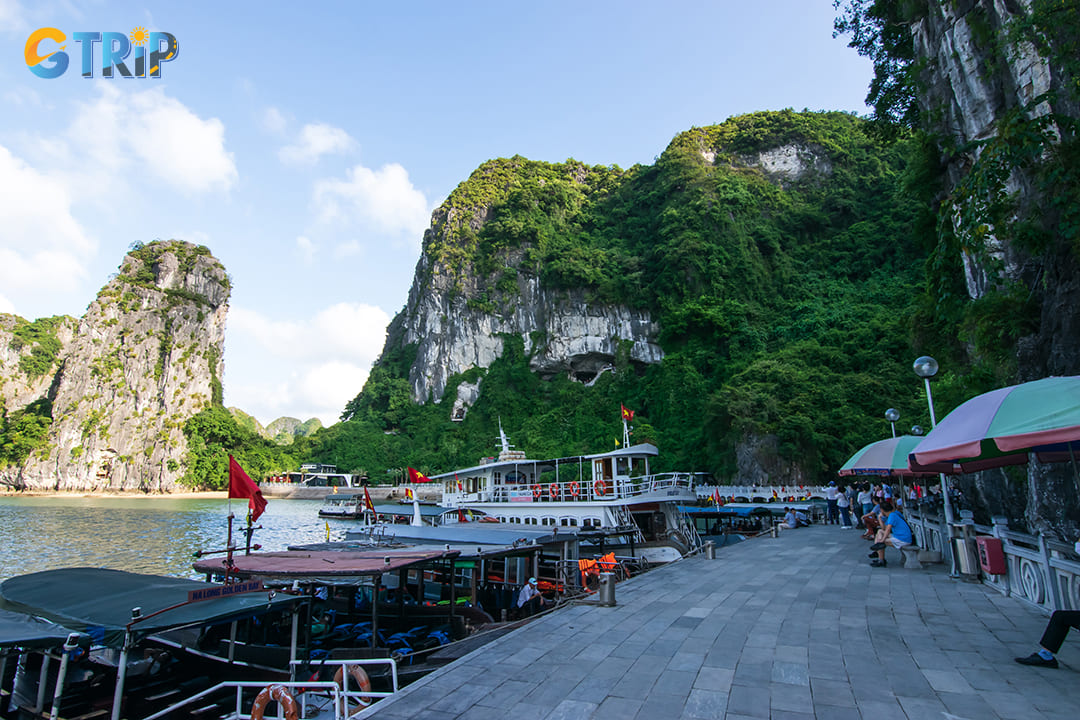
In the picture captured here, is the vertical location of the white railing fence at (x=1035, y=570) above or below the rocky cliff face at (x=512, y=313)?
below

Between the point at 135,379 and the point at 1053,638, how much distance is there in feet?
360

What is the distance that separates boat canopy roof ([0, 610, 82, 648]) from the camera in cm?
547

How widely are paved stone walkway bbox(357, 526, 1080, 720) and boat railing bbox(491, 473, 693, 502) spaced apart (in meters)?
11.5

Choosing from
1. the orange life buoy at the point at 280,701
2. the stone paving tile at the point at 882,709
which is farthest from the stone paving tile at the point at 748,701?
the orange life buoy at the point at 280,701

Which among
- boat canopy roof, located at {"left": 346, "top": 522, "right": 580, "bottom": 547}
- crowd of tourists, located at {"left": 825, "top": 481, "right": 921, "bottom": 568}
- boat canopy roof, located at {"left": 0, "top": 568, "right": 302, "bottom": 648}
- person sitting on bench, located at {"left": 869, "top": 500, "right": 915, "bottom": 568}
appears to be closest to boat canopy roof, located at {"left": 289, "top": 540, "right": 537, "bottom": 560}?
boat canopy roof, located at {"left": 346, "top": 522, "right": 580, "bottom": 547}

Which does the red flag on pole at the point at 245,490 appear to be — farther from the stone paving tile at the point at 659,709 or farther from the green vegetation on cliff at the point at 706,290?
the green vegetation on cliff at the point at 706,290

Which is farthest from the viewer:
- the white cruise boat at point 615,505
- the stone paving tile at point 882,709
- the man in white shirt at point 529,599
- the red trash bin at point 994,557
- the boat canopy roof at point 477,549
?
the white cruise boat at point 615,505

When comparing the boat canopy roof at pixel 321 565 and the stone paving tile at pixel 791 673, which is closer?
the stone paving tile at pixel 791 673

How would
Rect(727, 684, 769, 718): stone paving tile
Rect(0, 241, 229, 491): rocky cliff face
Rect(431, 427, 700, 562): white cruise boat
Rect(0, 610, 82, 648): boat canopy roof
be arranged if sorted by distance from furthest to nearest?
Rect(0, 241, 229, 491): rocky cliff face < Rect(431, 427, 700, 562): white cruise boat < Rect(0, 610, 82, 648): boat canopy roof < Rect(727, 684, 769, 718): stone paving tile

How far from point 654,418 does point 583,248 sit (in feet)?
85.8

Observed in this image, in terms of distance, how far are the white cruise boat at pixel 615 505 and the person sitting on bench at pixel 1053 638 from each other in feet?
38.7

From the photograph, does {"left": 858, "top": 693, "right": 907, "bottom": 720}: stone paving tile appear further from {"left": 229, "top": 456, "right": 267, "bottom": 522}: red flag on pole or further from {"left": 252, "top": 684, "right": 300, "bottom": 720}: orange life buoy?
{"left": 229, "top": 456, "right": 267, "bottom": 522}: red flag on pole

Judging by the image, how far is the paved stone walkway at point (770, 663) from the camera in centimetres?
422

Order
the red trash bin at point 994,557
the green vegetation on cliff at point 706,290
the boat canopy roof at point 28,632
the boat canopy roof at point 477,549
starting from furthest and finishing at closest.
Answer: the green vegetation on cliff at point 706,290
the boat canopy roof at point 477,549
the red trash bin at point 994,557
the boat canopy roof at point 28,632
